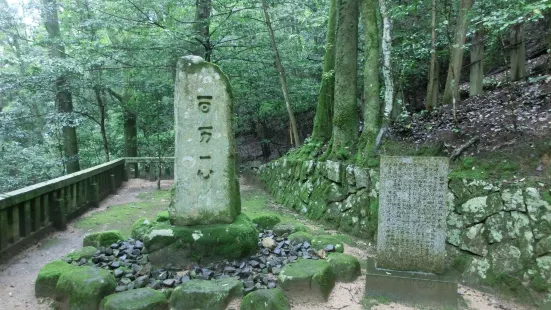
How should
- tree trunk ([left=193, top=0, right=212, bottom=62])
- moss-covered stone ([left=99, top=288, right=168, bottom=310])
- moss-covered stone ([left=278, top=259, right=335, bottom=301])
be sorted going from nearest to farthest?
moss-covered stone ([left=99, top=288, right=168, bottom=310])
moss-covered stone ([left=278, top=259, right=335, bottom=301])
tree trunk ([left=193, top=0, right=212, bottom=62])

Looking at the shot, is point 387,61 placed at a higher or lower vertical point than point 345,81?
higher

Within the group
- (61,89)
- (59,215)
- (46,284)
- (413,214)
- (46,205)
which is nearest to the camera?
(46,284)

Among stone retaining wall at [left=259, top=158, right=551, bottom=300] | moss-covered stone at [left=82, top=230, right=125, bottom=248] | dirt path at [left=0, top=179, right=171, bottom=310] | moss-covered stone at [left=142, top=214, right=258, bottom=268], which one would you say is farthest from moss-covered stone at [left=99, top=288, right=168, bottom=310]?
stone retaining wall at [left=259, top=158, right=551, bottom=300]

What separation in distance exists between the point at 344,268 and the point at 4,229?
451 centimetres

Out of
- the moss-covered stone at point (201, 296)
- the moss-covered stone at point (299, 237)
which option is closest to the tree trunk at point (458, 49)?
the moss-covered stone at point (299, 237)

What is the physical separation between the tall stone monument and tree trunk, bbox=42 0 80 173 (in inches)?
398

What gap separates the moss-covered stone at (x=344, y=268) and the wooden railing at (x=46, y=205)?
431 cm

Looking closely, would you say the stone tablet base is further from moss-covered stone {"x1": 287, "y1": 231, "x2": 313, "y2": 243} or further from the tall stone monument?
moss-covered stone {"x1": 287, "y1": 231, "x2": 313, "y2": 243}

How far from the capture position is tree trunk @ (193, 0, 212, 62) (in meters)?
10.1

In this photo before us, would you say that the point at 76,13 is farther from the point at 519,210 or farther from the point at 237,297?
the point at 519,210

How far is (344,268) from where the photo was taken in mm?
4465

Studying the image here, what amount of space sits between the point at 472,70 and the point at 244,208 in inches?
247

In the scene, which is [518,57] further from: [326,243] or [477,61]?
[326,243]

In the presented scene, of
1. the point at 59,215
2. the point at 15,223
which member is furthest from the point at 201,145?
the point at 59,215
